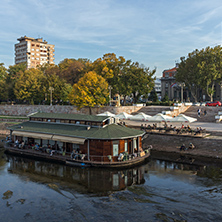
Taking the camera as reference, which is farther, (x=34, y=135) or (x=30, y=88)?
(x=30, y=88)

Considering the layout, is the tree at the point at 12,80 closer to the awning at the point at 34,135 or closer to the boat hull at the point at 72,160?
the awning at the point at 34,135

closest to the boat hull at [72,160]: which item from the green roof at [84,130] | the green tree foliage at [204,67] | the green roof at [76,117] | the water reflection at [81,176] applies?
the water reflection at [81,176]

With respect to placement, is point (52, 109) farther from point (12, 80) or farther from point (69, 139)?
point (69, 139)

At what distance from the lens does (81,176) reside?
2739 cm

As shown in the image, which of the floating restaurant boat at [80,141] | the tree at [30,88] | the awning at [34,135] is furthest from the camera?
the tree at [30,88]

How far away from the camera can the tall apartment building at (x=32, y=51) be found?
156500 mm

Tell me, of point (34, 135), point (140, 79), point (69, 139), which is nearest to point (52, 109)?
point (140, 79)

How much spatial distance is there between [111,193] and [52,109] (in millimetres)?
58575

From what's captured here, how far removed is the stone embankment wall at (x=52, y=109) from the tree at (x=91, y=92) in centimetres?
319

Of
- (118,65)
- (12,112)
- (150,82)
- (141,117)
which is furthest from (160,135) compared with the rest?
(12,112)

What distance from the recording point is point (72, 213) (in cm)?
1902

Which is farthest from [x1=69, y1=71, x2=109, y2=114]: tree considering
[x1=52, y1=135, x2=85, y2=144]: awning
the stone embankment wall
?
[x1=52, y1=135, x2=85, y2=144]: awning

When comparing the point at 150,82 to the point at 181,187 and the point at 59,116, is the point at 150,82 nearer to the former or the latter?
the point at 59,116

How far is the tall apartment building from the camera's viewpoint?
156 metres
